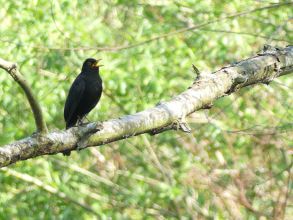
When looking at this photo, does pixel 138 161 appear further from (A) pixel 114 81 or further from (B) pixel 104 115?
(A) pixel 114 81

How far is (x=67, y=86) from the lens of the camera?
7.91 meters

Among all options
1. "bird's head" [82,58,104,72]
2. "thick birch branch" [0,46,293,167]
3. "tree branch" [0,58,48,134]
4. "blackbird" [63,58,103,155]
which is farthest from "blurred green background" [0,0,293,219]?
"tree branch" [0,58,48,134]

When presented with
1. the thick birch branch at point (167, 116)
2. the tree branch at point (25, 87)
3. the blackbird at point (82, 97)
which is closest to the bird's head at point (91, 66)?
the blackbird at point (82, 97)

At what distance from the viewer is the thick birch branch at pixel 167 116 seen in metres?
3.24

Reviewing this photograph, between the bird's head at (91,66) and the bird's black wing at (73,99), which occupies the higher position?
the bird's head at (91,66)

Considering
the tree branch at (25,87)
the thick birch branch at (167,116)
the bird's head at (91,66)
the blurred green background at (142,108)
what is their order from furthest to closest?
the blurred green background at (142,108)
the bird's head at (91,66)
the thick birch branch at (167,116)
the tree branch at (25,87)

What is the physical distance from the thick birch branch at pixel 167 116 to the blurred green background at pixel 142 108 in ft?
4.57

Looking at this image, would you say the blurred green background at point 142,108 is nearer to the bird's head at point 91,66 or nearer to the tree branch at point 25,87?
the bird's head at point 91,66

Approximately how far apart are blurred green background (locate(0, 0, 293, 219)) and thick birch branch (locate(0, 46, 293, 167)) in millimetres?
1392

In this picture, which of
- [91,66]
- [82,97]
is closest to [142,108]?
[91,66]

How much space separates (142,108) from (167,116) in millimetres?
4116

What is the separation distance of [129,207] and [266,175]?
1812 mm

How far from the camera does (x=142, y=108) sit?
7941 millimetres

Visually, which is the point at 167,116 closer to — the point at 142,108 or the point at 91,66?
the point at 91,66
